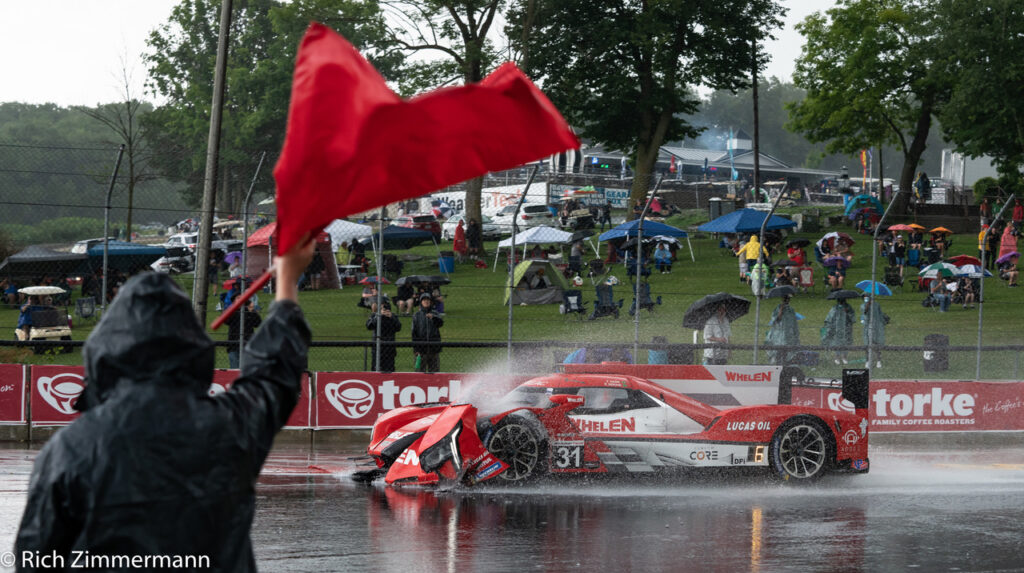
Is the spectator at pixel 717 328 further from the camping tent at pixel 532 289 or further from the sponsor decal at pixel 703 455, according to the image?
the camping tent at pixel 532 289

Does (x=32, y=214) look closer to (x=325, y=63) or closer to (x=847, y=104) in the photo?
(x=325, y=63)

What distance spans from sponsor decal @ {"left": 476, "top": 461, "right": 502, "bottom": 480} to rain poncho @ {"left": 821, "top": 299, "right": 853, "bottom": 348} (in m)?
8.99

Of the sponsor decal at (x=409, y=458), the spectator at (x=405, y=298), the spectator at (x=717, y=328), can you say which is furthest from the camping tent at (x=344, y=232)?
the sponsor decal at (x=409, y=458)

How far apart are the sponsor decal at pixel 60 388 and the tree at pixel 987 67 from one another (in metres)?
36.0

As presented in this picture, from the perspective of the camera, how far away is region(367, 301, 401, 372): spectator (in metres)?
15.9

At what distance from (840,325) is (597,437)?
330 inches

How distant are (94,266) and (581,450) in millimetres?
17525

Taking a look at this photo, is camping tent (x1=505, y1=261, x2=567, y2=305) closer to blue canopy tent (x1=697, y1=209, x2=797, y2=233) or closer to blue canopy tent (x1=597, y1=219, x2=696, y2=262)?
blue canopy tent (x1=597, y1=219, x2=696, y2=262)

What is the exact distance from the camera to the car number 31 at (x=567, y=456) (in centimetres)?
1164

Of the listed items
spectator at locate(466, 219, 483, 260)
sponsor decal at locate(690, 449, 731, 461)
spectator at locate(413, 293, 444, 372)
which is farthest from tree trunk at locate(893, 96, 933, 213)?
sponsor decal at locate(690, 449, 731, 461)

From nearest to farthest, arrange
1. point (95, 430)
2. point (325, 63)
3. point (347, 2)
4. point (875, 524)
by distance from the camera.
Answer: point (95, 430) → point (325, 63) → point (875, 524) → point (347, 2)

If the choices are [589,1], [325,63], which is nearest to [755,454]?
[325,63]

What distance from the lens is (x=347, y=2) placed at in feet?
129

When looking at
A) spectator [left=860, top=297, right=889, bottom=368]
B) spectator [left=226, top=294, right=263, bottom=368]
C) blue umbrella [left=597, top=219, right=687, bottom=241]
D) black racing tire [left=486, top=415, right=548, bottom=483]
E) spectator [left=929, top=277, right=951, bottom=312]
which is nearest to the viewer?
black racing tire [left=486, top=415, right=548, bottom=483]
